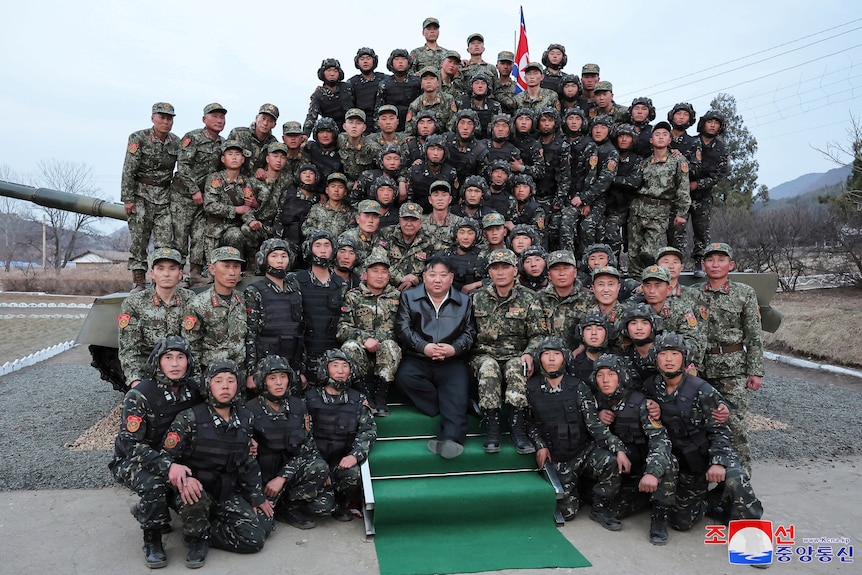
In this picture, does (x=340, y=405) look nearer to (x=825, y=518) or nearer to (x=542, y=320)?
(x=542, y=320)

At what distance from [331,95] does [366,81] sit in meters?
0.58

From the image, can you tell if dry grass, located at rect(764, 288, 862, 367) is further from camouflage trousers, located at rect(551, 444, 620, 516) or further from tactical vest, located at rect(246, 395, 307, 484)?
tactical vest, located at rect(246, 395, 307, 484)

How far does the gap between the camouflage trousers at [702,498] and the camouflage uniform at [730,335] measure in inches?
51.3

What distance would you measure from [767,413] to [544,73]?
19.7ft

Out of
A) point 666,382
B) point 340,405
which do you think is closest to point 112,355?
point 340,405

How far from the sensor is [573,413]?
5.29 m

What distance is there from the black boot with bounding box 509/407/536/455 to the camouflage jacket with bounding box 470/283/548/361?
20.8 inches

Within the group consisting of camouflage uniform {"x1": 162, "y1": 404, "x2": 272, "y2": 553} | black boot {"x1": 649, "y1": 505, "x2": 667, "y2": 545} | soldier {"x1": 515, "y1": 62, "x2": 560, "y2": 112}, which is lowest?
black boot {"x1": 649, "y1": 505, "x2": 667, "y2": 545}

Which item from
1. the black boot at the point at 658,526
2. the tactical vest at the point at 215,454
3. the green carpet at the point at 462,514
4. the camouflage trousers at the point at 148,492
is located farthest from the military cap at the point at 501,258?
the camouflage trousers at the point at 148,492

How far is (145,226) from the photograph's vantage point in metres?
7.84

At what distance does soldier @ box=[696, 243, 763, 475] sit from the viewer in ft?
20.0

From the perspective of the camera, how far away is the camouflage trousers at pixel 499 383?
5.48m
